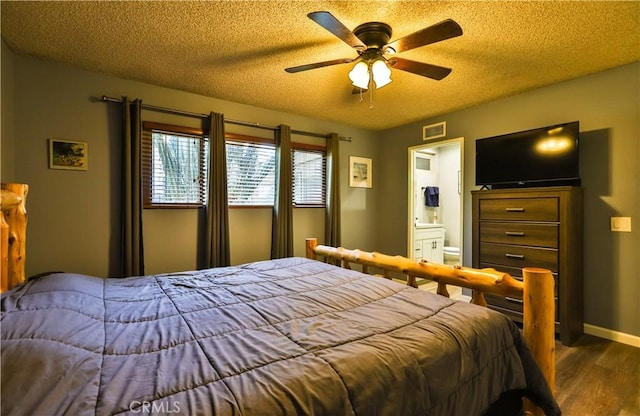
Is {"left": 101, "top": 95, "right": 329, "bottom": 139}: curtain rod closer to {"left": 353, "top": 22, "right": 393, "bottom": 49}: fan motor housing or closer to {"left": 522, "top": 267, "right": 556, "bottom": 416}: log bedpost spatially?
{"left": 353, "top": 22, "right": 393, "bottom": 49}: fan motor housing

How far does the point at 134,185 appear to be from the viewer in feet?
9.01

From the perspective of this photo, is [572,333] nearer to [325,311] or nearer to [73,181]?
[325,311]

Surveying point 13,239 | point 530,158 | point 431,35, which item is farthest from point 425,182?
point 13,239

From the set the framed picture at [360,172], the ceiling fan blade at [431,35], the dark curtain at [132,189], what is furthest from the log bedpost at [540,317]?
the framed picture at [360,172]

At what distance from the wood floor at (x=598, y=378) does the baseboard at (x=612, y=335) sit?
6 centimetres

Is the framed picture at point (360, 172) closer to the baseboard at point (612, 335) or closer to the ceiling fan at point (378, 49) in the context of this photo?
the ceiling fan at point (378, 49)

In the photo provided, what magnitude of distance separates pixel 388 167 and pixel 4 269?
4287mm

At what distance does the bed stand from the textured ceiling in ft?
5.35

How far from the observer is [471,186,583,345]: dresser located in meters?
2.56

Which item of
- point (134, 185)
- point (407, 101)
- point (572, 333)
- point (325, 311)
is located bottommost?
point (572, 333)

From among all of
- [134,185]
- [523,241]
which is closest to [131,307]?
[134,185]

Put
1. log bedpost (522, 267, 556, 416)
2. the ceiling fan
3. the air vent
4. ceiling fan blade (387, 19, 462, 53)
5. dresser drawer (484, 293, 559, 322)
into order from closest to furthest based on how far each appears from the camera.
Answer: log bedpost (522, 267, 556, 416)
ceiling fan blade (387, 19, 462, 53)
the ceiling fan
dresser drawer (484, 293, 559, 322)
the air vent

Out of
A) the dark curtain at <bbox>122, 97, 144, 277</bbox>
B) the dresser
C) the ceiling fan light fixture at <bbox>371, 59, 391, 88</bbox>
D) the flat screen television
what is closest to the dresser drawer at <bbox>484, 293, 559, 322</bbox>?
the dresser

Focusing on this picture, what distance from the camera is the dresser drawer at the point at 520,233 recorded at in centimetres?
265
